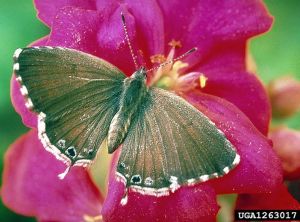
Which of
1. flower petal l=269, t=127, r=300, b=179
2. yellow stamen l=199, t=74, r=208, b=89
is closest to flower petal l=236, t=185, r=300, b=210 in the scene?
flower petal l=269, t=127, r=300, b=179

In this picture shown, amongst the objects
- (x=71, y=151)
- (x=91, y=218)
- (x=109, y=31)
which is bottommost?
(x=91, y=218)

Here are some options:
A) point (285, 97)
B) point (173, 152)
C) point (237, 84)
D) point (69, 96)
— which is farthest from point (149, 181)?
point (285, 97)

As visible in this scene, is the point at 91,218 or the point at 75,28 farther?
the point at 91,218

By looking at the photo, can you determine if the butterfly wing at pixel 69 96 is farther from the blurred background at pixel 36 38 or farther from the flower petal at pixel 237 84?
the blurred background at pixel 36 38

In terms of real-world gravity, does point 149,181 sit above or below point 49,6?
below

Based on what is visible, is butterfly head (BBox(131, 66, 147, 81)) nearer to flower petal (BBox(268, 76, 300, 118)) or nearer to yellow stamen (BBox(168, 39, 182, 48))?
yellow stamen (BBox(168, 39, 182, 48))

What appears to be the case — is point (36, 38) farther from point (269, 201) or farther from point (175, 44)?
point (269, 201)

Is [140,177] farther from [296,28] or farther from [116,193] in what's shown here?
[296,28]
